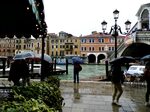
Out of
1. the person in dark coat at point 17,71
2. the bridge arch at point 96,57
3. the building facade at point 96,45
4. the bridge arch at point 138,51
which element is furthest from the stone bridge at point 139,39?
the person in dark coat at point 17,71

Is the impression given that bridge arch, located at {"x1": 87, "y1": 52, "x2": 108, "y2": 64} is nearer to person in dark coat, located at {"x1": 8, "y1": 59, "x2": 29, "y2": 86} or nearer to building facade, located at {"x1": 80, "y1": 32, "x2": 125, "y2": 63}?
building facade, located at {"x1": 80, "y1": 32, "x2": 125, "y2": 63}

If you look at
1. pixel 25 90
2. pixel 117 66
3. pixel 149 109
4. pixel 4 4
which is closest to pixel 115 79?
pixel 117 66

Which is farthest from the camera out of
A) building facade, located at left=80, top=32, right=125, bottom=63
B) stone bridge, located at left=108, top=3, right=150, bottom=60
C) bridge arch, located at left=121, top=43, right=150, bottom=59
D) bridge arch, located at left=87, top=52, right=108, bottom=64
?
bridge arch, located at left=87, top=52, right=108, bottom=64

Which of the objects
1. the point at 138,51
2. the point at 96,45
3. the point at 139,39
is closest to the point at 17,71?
the point at 139,39

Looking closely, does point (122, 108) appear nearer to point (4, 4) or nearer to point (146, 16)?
point (4, 4)

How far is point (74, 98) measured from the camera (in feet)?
43.7

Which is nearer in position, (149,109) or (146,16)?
(149,109)

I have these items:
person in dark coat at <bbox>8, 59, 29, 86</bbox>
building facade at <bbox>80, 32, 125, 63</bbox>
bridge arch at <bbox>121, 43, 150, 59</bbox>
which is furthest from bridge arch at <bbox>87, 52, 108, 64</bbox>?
person in dark coat at <bbox>8, 59, 29, 86</bbox>

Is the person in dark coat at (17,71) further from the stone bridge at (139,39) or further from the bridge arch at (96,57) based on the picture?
the bridge arch at (96,57)

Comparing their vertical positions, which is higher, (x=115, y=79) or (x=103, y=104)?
(x=115, y=79)

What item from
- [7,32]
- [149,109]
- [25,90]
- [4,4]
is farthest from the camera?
[7,32]

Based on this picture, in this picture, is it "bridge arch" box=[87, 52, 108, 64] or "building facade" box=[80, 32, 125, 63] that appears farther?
"bridge arch" box=[87, 52, 108, 64]

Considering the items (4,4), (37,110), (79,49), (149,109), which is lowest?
(149,109)

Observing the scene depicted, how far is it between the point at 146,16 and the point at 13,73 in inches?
2467
